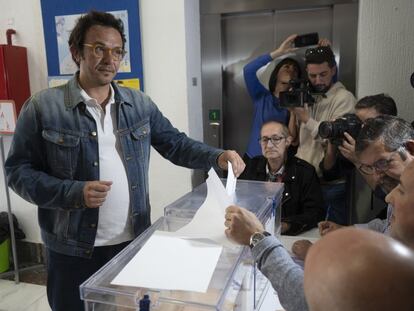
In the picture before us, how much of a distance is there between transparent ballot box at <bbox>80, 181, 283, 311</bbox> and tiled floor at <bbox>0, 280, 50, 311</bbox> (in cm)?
185

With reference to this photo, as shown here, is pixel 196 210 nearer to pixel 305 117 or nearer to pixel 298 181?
pixel 298 181

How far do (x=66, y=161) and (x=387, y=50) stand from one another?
1931 mm

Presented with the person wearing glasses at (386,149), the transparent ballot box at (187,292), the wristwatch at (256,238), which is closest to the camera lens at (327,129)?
the person wearing glasses at (386,149)

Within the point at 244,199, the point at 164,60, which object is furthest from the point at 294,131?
the point at 244,199

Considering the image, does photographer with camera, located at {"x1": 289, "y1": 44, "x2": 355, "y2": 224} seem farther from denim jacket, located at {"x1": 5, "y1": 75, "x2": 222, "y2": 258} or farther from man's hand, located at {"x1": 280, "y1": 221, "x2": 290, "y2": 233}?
denim jacket, located at {"x1": 5, "y1": 75, "x2": 222, "y2": 258}

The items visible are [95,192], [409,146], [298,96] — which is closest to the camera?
[95,192]

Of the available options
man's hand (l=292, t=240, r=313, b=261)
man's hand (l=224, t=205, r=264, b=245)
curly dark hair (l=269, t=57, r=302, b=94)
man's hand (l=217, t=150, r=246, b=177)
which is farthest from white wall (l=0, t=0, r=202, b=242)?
man's hand (l=224, t=205, r=264, b=245)

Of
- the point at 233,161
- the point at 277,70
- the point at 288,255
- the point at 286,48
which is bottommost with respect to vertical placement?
the point at 288,255

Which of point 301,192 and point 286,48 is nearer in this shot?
point 301,192

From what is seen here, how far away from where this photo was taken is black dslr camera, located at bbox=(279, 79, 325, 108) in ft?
7.37

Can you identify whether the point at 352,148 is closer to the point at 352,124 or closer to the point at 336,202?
the point at 352,124

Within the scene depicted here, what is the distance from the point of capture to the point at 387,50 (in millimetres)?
2260

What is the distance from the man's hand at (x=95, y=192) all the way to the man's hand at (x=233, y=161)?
16.2 inches

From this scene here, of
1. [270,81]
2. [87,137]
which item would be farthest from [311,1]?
[87,137]
